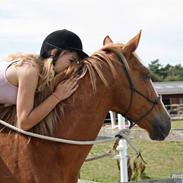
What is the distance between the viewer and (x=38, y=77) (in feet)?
9.62

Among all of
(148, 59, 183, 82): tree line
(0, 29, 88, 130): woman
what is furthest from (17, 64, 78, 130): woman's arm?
(148, 59, 183, 82): tree line

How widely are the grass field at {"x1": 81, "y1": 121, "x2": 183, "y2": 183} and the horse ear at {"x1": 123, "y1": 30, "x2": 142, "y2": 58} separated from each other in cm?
512

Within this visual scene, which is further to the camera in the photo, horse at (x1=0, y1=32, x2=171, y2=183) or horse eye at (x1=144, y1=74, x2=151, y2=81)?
horse eye at (x1=144, y1=74, x2=151, y2=81)

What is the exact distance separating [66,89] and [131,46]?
0.50 m

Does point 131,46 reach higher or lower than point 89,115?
higher

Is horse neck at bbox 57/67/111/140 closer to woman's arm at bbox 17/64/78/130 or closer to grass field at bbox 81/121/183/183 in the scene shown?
woman's arm at bbox 17/64/78/130

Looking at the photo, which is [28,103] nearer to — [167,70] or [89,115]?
[89,115]

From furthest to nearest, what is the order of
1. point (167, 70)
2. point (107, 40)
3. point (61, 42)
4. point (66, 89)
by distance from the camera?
A: 1. point (167, 70)
2. point (107, 40)
3. point (61, 42)
4. point (66, 89)

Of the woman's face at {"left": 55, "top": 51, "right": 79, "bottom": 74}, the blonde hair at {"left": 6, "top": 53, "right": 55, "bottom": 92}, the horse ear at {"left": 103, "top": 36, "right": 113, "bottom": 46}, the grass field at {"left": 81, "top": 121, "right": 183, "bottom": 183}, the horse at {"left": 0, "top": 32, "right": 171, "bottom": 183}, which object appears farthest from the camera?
the grass field at {"left": 81, "top": 121, "right": 183, "bottom": 183}

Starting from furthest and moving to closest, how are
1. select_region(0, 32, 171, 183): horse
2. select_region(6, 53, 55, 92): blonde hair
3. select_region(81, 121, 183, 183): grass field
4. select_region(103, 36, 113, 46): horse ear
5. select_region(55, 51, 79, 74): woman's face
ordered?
select_region(81, 121, 183, 183): grass field < select_region(103, 36, 113, 46): horse ear < select_region(55, 51, 79, 74): woman's face < select_region(6, 53, 55, 92): blonde hair < select_region(0, 32, 171, 183): horse

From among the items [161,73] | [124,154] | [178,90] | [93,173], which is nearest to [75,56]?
[124,154]

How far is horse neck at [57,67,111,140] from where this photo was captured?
299 cm

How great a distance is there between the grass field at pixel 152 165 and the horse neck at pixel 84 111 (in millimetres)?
5024

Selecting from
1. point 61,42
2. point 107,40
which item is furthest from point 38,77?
point 107,40
